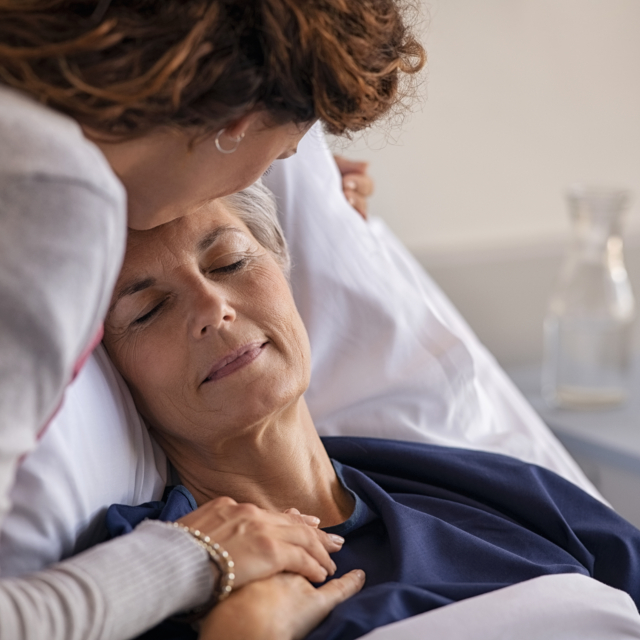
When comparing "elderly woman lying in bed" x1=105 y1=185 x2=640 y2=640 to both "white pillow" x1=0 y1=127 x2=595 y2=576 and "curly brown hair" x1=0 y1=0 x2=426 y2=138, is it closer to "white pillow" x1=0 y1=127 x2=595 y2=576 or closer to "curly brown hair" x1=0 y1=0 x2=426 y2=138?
"white pillow" x1=0 y1=127 x2=595 y2=576

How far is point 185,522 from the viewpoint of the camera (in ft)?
2.86

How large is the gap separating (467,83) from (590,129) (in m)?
0.38

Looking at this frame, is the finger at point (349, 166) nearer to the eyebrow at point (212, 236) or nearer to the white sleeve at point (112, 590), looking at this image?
the eyebrow at point (212, 236)

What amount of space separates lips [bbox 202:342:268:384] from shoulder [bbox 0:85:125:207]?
411mm

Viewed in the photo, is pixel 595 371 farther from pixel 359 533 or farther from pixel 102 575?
pixel 102 575

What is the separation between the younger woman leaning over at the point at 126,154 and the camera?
59 cm

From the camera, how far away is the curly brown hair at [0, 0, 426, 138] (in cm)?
67

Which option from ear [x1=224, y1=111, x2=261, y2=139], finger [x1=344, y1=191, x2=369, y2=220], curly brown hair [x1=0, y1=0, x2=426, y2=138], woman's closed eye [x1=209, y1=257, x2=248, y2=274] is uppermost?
curly brown hair [x1=0, y1=0, x2=426, y2=138]

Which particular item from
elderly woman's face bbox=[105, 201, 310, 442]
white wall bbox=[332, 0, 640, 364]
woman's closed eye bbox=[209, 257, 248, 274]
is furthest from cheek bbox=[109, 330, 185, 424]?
white wall bbox=[332, 0, 640, 364]

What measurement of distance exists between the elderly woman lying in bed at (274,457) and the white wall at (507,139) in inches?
30.8

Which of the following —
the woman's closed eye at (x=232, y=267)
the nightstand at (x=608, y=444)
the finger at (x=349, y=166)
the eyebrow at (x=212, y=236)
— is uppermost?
the eyebrow at (x=212, y=236)

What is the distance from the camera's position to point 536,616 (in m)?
0.91

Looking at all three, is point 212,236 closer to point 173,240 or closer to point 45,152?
point 173,240

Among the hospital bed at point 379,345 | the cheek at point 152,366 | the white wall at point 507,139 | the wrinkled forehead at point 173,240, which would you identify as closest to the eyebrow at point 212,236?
the wrinkled forehead at point 173,240
